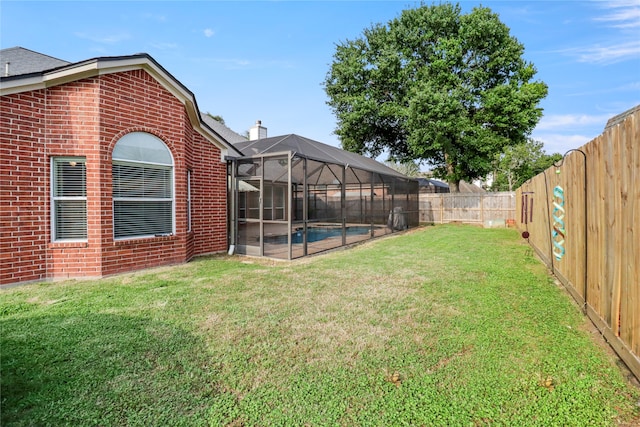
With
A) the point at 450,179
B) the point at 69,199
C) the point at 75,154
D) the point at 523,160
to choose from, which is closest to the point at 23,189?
the point at 69,199

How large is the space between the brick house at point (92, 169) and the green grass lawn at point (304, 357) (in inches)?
27.0

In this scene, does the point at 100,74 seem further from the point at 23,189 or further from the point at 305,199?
the point at 305,199

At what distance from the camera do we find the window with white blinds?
520 cm

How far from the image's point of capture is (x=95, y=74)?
527cm

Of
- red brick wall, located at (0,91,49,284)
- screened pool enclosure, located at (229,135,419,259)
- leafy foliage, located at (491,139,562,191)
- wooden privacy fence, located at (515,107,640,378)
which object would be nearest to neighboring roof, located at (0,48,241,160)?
red brick wall, located at (0,91,49,284)

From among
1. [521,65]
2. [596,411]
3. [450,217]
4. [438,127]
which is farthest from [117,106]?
[521,65]

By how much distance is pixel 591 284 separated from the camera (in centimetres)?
337

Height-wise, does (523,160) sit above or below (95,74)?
above

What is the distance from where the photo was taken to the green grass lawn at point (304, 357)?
194 centimetres

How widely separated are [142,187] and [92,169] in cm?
84

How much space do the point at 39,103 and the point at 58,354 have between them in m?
4.47

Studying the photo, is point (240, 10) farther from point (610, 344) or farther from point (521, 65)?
point (521, 65)

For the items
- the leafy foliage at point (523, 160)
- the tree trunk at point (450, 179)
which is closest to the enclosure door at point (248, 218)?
the tree trunk at point (450, 179)

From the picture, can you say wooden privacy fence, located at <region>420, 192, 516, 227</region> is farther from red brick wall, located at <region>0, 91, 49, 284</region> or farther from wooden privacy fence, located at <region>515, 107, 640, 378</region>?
red brick wall, located at <region>0, 91, 49, 284</region>
